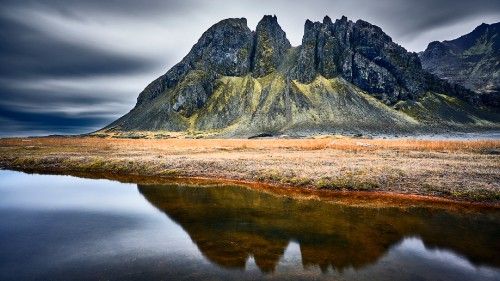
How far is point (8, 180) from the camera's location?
31766mm

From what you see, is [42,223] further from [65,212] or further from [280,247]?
[280,247]

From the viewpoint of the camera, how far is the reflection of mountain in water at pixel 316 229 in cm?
1134

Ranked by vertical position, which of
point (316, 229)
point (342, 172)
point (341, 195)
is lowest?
point (341, 195)

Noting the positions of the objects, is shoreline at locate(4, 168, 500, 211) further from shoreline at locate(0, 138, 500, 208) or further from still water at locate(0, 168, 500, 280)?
still water at locate(0, 168, 500, 280)

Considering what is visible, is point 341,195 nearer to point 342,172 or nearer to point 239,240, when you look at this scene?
point 342,172

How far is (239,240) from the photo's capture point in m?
12.9

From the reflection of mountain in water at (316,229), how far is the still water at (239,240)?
6 cm

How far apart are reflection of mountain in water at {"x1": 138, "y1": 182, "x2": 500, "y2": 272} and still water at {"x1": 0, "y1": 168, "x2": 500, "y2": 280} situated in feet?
0.18

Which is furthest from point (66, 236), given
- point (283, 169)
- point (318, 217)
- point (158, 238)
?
point (283, 169)

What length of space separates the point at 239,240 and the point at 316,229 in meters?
4.25

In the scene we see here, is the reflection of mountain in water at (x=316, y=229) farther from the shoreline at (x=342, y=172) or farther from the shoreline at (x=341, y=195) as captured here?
the shoreline at (x=342, y=172)

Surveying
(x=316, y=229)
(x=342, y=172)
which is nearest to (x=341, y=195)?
(x=342, y=172)

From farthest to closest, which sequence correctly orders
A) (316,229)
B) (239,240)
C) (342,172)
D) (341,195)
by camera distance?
(342,172), (341,195), (316,229), (239,240)

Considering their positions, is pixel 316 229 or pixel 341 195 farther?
pixel 341 195
